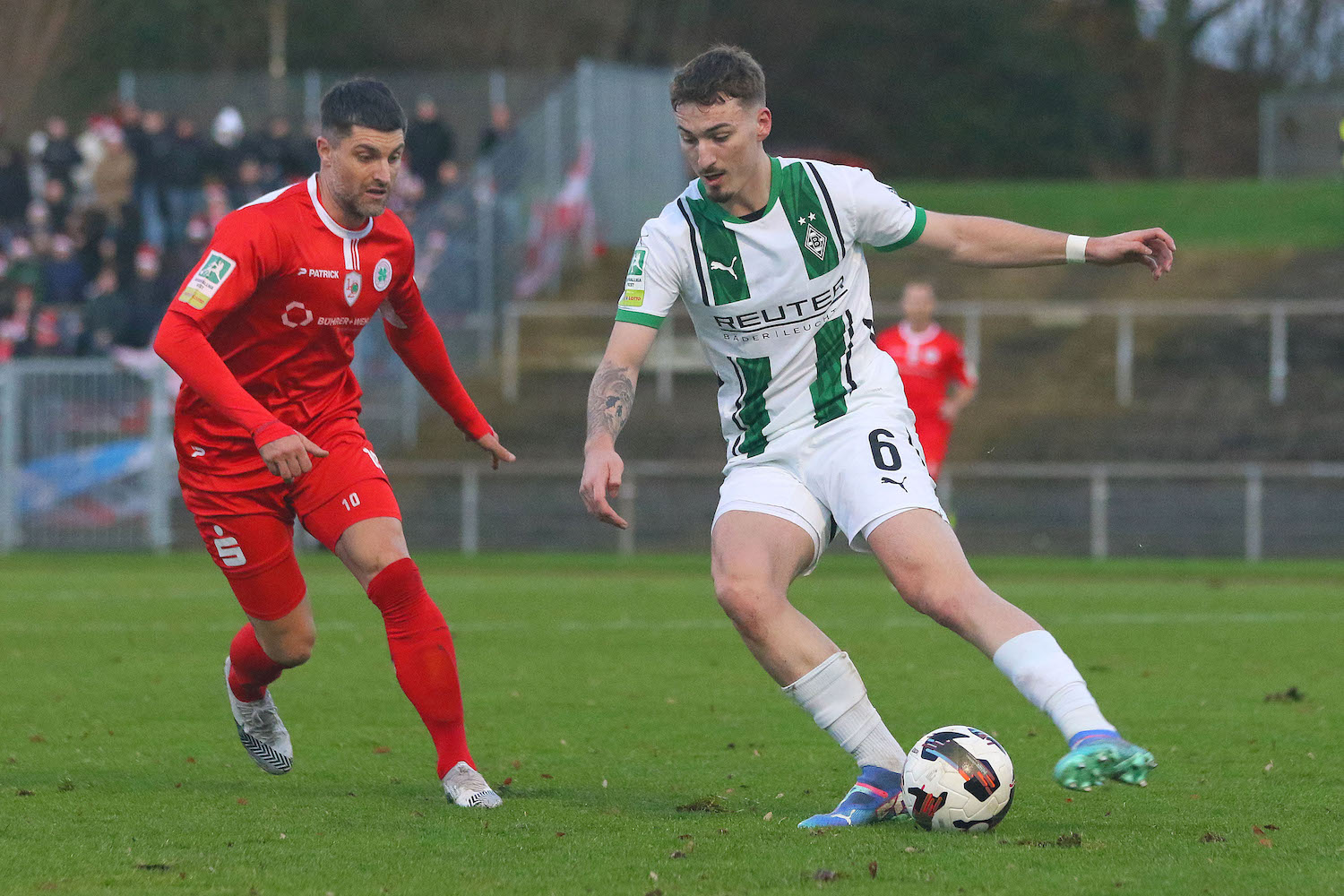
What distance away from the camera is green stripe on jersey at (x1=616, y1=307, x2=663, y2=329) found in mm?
5961

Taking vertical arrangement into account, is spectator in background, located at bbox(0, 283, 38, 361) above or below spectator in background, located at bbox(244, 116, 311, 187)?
below

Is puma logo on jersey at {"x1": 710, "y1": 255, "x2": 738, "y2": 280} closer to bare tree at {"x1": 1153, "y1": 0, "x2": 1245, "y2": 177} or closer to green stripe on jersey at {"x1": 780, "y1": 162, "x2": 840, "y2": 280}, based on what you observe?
green stripe on jersey at {"x1": 780, "y1": 162, "x2": 840, "y2": 280}

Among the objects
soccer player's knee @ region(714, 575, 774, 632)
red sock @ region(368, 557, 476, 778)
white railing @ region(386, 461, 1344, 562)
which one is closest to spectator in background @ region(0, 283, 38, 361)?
white railing @ region(386, 461, 1344, 562)

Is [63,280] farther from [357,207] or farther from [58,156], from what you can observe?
[357,207]

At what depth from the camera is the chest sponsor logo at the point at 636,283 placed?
5.99 metres

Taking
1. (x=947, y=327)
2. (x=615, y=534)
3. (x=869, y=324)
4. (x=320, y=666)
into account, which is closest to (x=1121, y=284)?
(x=947, y=327)

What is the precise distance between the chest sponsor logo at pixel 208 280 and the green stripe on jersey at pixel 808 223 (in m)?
1.82

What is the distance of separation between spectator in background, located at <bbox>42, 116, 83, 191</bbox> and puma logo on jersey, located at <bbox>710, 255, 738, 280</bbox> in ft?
74.4

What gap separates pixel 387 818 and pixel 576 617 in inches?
293

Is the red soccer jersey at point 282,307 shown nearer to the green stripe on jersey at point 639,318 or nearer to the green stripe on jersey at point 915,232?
the green stripe on jersey at point 639,318

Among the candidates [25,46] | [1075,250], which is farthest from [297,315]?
[25,46]

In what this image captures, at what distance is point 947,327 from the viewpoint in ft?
85.0

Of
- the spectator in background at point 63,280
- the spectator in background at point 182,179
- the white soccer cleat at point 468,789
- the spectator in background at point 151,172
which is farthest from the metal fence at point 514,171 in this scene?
the white soccer cleat at point 468,789

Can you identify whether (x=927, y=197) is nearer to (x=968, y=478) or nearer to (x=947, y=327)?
(x=947, y=327)
